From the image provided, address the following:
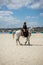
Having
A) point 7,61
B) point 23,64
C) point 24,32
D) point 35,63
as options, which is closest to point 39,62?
point 35,63

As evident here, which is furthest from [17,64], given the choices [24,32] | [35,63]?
[24,32]

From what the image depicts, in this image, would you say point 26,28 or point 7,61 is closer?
point 7,61

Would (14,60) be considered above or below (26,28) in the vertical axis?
below

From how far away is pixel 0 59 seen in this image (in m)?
3.84

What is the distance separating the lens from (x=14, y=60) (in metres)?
3.75

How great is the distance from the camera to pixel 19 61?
143 inches

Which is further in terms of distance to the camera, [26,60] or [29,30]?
[29,30]

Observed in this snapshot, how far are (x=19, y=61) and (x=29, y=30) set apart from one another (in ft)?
7.18

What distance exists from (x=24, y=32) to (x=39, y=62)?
2.11 metres

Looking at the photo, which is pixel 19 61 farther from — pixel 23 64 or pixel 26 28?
pixel 26 28

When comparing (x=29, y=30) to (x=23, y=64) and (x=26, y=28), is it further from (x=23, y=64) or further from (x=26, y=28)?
(x=23, y=64)

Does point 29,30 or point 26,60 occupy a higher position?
point 29,30

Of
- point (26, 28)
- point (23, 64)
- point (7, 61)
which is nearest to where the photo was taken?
point (23, 64)

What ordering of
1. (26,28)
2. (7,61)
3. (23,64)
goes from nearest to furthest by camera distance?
(23,64) → (7,61) → (26,28)
